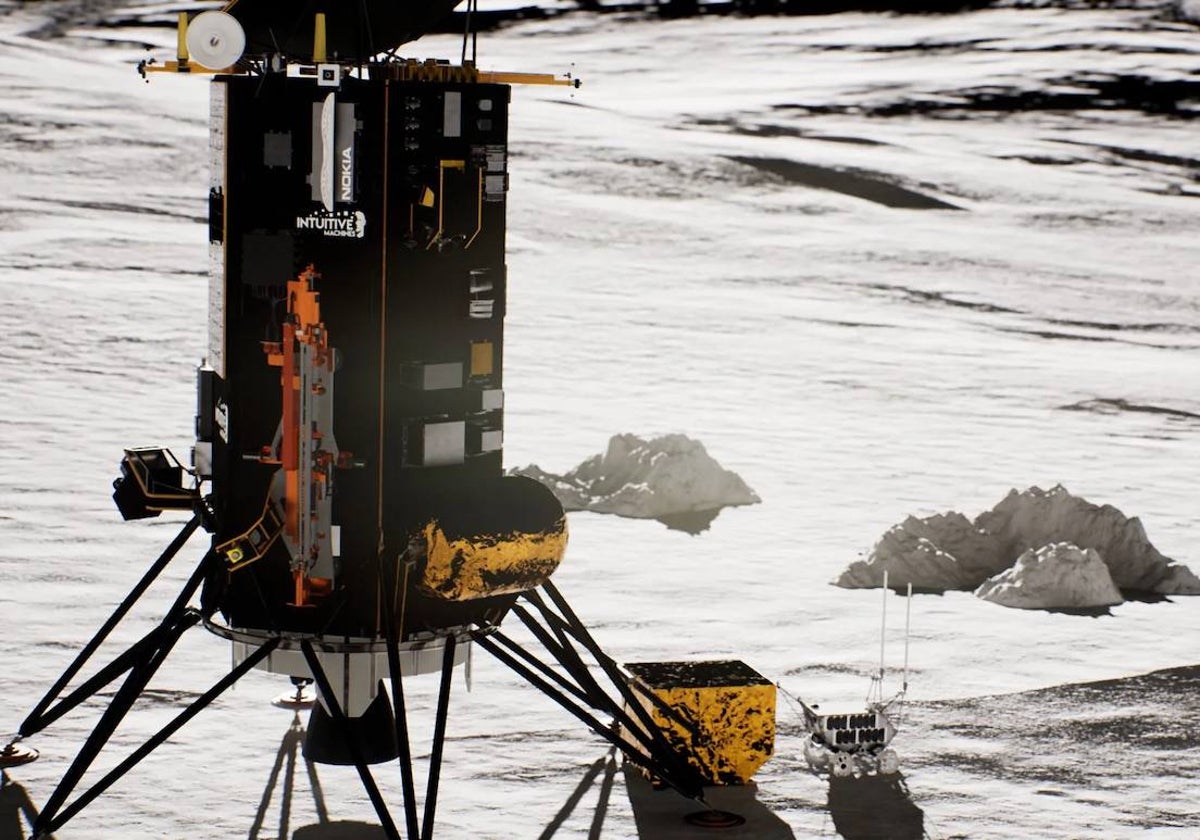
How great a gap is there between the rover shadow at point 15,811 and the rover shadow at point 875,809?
4.53m

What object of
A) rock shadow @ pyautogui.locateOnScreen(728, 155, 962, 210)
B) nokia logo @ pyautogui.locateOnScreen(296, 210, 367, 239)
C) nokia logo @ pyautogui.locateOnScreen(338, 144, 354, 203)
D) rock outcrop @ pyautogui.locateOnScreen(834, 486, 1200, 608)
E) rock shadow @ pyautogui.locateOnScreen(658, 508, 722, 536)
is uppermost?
nokia logo @ pyautogui.locateOnScreen(338, 144, 354, 203)

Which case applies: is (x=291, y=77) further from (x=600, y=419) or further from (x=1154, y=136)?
(x=1154, y=136)

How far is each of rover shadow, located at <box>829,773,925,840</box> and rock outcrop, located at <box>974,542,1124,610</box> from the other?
15.0ft

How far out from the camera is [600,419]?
24.5 metres

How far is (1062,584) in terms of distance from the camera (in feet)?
54.2

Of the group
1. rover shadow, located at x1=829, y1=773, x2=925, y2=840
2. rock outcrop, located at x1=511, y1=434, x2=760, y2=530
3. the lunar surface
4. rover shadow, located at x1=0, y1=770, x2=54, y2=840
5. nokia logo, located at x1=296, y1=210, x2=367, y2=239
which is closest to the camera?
nokia logo, located at x1=296, y1=210, x2=367, y2=239

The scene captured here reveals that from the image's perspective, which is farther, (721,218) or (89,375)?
(721,218)

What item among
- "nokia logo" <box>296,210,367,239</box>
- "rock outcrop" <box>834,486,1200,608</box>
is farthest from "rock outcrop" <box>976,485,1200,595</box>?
"nokia logo" <box>296,210,367,239</box>

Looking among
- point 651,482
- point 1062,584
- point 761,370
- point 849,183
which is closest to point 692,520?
point 651,482

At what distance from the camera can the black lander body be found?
10.6 meters

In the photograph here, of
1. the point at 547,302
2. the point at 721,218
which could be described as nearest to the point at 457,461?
the point at 547,302

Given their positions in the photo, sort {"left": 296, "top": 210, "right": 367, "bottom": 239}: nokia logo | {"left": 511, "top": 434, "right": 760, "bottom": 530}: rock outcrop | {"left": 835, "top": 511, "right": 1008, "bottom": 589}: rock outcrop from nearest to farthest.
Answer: {"left": 296, "top": 210, "right": 367, "bottom": 239}: nokia logo, {"left": 835, "top": 511, "right": 1008, "bottom": 589}: rock outcrop, {"left": 511, "top": 434, "right": 760, "bottom": 530}: rock outcrop

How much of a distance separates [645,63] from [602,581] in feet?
97.1

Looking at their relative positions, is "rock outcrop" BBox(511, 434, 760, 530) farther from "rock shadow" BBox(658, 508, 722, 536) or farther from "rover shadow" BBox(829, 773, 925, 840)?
"rover shadow" BBox(829, 773, 925, 840)
